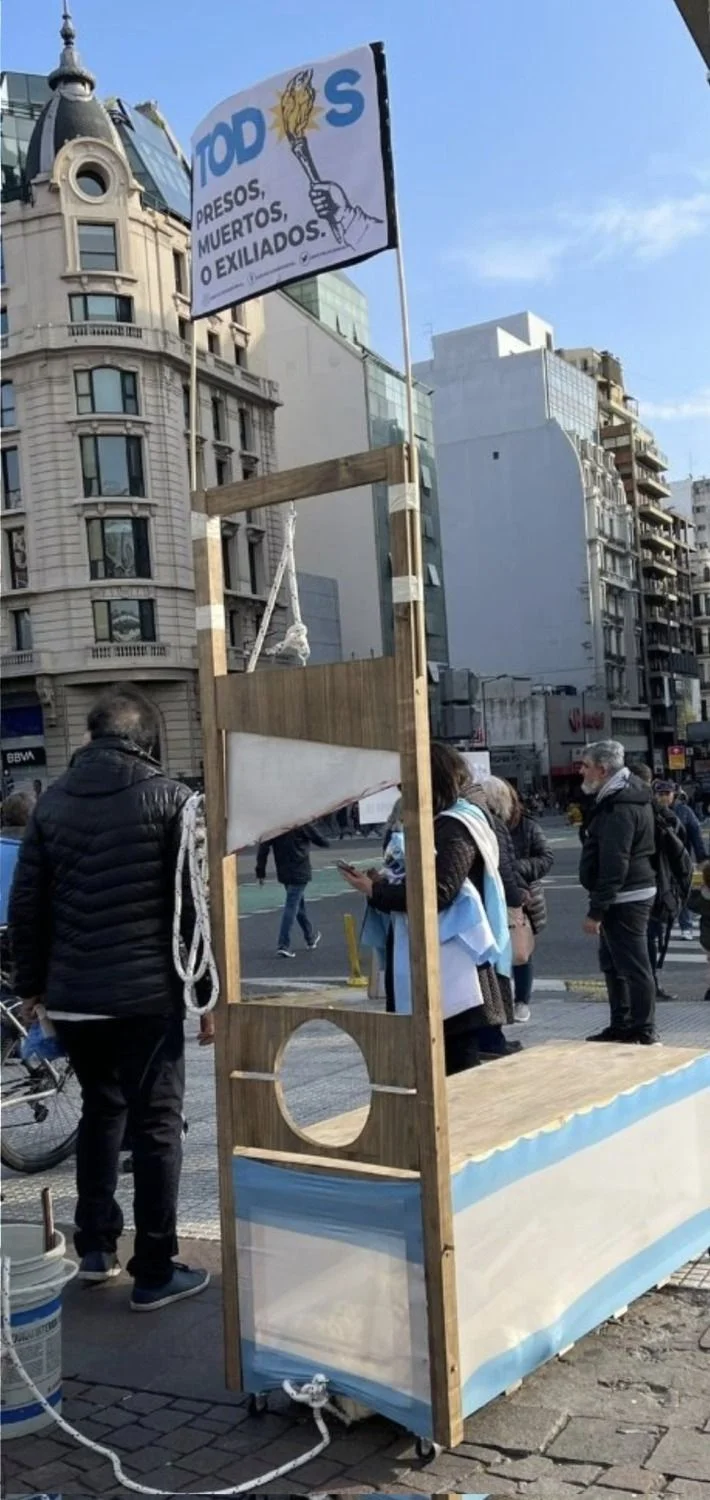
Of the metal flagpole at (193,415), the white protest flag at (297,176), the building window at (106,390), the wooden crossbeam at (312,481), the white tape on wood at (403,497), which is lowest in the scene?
the white tape on wood at (403,497)

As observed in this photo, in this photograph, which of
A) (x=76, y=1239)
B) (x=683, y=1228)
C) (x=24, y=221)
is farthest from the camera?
(x=24, y=221)

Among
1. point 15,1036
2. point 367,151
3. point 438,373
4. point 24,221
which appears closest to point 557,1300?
point 367,151

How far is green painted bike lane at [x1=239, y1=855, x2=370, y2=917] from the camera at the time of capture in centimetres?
2014

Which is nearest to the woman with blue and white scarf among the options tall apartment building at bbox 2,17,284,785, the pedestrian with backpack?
the pedestrian with backpack

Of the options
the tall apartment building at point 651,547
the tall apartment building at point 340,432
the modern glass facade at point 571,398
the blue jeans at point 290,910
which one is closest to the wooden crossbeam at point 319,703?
the blue jeans at point 290,910

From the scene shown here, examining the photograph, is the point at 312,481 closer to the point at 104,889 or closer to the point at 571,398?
the point at 104,889

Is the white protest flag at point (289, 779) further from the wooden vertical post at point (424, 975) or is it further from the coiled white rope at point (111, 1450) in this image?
the coiled white rope at point (111, 1450)

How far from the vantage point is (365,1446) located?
136 inches

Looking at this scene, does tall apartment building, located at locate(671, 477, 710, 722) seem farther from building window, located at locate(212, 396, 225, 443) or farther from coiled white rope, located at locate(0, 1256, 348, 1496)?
coiled white rope, located at locate(0, 1256, 348, 1496)

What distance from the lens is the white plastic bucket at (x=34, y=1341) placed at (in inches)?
142

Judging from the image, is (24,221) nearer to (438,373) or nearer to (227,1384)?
(438,373)

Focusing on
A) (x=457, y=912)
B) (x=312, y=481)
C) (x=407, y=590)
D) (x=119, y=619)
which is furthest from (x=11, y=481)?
(x=407, y=590)

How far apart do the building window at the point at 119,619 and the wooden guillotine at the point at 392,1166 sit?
4898cm

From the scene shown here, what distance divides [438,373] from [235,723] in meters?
77.3
